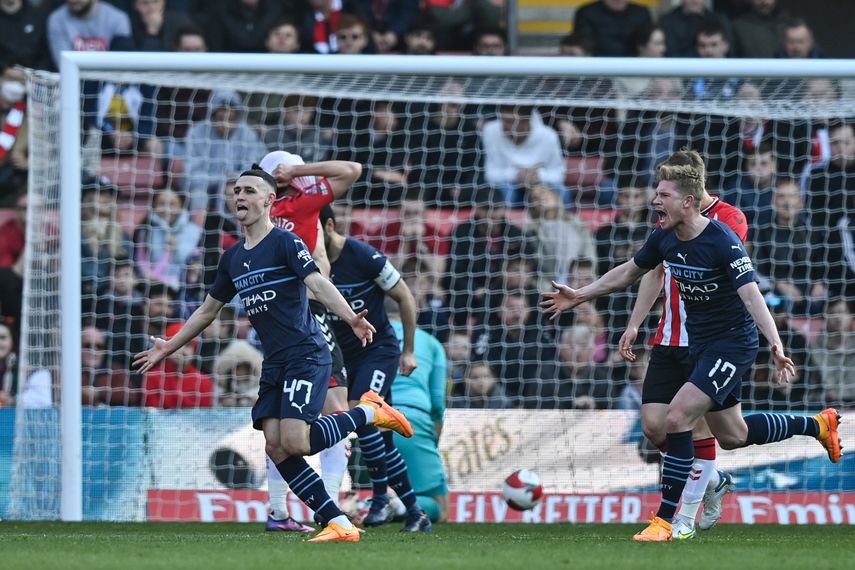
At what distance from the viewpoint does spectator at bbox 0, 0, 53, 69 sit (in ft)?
45.5

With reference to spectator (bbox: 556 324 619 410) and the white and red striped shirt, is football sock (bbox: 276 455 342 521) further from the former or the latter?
spectator (bbox: 556 324 619 410)

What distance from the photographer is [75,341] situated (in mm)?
10148

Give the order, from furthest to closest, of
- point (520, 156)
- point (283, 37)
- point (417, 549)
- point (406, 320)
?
point (283, 37) < point (520, 156) < point (406, 320) < point (417, 549)

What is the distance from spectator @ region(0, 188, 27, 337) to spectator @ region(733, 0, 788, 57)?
7253 millimetres

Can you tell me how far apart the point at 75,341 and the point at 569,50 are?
19.2 feet

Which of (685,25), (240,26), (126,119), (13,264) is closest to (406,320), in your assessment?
(126,119)

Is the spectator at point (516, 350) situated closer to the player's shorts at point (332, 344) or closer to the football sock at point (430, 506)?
the football sock at point (430, 506)

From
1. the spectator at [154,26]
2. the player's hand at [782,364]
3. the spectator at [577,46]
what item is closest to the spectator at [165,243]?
the spectator at [154,26]

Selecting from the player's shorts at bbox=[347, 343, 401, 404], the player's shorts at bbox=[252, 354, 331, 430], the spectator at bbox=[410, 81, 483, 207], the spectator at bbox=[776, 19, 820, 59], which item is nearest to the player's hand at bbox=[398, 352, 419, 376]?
the player's shorts at bbox=[347, 343, 401, 404]

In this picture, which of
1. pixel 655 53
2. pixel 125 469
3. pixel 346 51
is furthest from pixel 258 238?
pixel 655 53

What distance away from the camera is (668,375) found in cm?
827

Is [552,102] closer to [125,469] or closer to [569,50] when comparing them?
[569,50]

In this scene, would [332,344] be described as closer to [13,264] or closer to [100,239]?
[100,239]

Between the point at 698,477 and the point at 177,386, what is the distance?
484 centimetres
